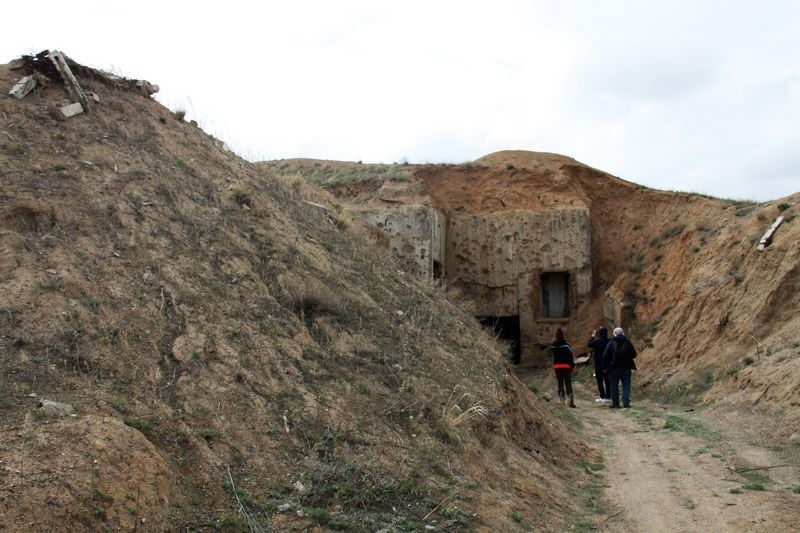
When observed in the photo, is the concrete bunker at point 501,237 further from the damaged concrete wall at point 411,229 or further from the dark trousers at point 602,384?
the dark trousers at point 602,384

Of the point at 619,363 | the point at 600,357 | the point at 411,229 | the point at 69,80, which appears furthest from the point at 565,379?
the point at 69,80

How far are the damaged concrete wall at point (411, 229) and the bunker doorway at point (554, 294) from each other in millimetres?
3648

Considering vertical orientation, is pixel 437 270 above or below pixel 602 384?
above

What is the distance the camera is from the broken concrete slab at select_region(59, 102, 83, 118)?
36.8ft

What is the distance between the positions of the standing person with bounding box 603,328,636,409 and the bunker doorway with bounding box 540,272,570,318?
8.04m

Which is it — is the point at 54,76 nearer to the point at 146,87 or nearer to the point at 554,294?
the point at 146,87

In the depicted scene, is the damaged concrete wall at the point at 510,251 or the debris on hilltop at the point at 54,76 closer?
the debris on hilltop at the point at 54,76

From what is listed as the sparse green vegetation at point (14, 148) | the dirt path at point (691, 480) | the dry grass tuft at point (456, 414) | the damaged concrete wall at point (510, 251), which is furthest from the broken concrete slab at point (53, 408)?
the damaged concrete wall at point (510, 251)

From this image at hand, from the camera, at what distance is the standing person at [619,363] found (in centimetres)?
1452

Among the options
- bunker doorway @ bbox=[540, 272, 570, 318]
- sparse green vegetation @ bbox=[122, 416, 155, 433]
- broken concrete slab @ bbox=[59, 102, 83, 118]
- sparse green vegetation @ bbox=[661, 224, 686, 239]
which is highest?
broken concrete slab @ bbox=[59, 102, 83, 118]

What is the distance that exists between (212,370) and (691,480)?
551cm

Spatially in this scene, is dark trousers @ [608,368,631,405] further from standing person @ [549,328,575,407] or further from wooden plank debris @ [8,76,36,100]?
wooden plank debris @ [8,76,36,100]

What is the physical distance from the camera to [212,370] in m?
7.44

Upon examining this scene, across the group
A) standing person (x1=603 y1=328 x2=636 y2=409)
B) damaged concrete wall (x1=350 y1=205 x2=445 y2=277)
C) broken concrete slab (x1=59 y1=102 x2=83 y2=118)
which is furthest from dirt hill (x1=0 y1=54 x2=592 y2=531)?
damaged concrete wall (x1=350 y1=205 x2=445 y2=277)
